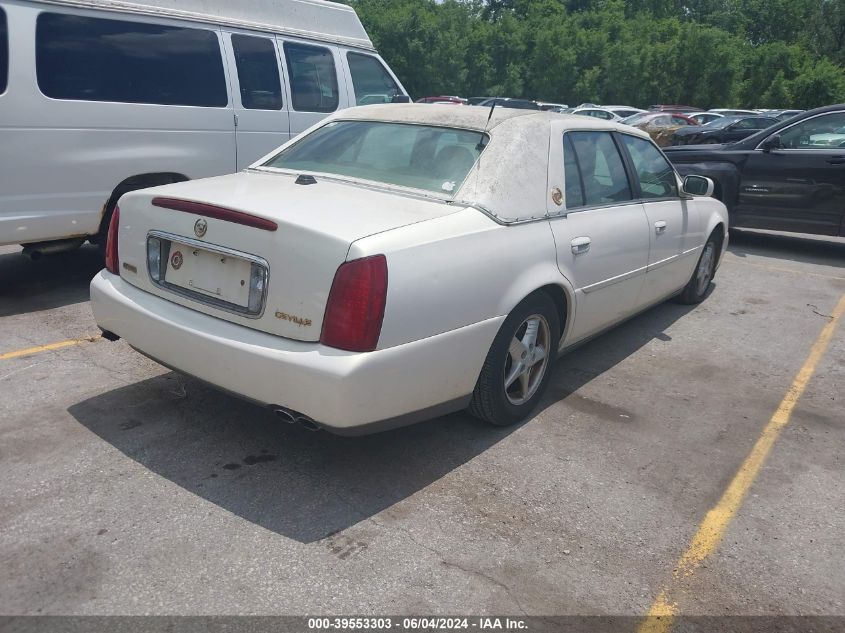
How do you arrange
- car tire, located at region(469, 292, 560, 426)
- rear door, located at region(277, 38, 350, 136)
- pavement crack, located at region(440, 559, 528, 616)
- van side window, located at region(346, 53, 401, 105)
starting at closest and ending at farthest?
pavement crack, located at region(440, 559, 528, 616) → car tire, located at region(469, 292, 560, 426) → rear door, located at region(277, 38, 350, 136) → van side window, located at region(346, 53, 401, 105)

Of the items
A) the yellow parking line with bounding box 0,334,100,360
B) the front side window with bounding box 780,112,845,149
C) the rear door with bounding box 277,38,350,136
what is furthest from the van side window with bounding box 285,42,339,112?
the front side window with bounding box 780,112,845,149

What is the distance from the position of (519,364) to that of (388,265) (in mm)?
1156

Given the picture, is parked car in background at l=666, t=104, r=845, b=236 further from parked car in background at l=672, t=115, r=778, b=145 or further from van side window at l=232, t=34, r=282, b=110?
parked car in background at l=672, t=115, r=778, b=145

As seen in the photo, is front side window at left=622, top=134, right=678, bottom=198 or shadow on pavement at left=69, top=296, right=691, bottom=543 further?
front side window at left=622, top=134, right=678, bottom=198

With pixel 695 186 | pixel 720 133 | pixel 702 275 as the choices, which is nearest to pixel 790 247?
pixel 702 275

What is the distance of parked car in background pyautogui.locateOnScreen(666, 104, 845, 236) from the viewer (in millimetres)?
8629

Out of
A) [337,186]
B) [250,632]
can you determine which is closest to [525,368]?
[337,186]

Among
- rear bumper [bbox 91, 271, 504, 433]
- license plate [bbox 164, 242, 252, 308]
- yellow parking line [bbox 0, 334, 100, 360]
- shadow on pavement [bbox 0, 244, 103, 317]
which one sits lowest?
shadow on pavement [bbox 0, 244, 103, 317]

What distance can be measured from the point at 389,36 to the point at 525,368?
5100 centimetres

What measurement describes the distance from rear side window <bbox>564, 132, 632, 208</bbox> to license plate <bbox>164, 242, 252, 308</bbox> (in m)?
1.90

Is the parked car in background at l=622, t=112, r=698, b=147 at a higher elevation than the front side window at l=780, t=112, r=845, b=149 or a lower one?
lower

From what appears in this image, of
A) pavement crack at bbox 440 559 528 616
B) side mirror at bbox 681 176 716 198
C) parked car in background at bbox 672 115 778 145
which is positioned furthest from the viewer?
parked car in background at bbox 672 115 778 145

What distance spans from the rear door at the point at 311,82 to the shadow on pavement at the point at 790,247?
16.3ft

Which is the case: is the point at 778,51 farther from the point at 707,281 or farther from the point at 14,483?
the point at 14,483
